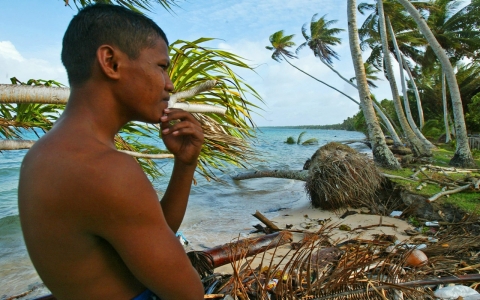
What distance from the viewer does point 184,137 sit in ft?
4.68

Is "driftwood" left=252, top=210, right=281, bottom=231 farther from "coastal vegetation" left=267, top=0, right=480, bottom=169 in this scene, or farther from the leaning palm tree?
the leaning palm tree

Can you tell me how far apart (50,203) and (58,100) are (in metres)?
1.34

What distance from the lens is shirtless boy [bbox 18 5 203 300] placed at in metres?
0.83

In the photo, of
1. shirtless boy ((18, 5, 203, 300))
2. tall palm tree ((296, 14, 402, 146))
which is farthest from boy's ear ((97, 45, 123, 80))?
tall palm tree ((296, 14, 402, 146))

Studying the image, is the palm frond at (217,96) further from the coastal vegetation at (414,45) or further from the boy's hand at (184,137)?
the coastal vegetation at (414,45)

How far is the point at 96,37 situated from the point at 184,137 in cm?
54

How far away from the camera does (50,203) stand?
2.74 feet

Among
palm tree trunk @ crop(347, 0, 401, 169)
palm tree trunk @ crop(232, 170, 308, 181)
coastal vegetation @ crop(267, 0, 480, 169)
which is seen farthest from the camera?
coastal vegetation @ crop(267, 0, 480, 169)

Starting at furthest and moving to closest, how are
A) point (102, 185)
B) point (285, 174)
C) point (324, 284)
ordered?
point (285, 174) → point (324, 284) → point (102, 185)

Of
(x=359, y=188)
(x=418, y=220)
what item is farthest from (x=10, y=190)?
(x=418, y=220)

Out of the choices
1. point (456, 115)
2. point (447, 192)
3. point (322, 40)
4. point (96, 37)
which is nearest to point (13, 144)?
point (96, 37)

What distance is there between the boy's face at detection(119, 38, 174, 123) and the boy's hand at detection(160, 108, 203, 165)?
0.20 metres

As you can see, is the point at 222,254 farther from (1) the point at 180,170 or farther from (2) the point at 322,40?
(2) the point at 322,40

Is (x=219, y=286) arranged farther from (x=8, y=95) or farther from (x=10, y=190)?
(x=10, y=190)
